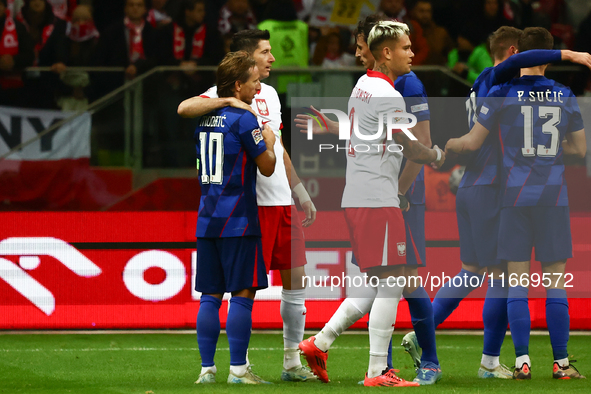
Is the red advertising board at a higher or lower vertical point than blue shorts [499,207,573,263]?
lower

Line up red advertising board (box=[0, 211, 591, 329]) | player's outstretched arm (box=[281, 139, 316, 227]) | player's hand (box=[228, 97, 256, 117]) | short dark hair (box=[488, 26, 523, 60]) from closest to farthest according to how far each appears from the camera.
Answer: player's hand (box=[228, 97, 256, 117]) < player's outstretched arm (box=[281, 139, 316, 227]) < short dark hair (box=[488, 26, 523, 60]) < red advertising board (box=[0, 211, 591, 329])

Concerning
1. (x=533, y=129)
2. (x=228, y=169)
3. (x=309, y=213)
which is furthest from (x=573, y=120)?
(x=228, y=169)

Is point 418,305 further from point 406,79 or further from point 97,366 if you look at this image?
point 97,366

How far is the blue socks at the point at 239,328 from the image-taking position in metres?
5.16

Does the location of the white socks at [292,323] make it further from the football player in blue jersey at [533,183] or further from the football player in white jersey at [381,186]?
the football player in blue jersey at [533,183]

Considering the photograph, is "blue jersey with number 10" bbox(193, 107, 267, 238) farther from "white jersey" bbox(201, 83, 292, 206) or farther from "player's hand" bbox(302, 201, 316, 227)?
"player's hand" bbox(302, 201, 316, 227)

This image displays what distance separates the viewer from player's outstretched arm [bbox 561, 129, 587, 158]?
5.71 meters

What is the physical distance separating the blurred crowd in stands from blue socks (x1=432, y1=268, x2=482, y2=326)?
13.2ft

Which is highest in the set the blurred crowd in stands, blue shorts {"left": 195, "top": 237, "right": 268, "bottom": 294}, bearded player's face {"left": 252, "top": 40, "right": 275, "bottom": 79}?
the blurred crowd in stands

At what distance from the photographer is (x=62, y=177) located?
879cm

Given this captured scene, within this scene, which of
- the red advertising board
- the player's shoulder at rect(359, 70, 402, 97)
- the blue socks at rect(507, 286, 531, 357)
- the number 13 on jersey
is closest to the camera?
the player's shoulder at rect(359, 70, 402, 97)

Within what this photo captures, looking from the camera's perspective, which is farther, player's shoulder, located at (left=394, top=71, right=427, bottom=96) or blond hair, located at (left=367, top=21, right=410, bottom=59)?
player's shoulder, located at (left=394, top=71, right=427, bottom=96)

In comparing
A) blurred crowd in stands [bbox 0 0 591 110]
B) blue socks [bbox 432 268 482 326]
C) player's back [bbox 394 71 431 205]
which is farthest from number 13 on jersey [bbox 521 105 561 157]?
blurred crowd in stands [bbox 0 0 591 110]

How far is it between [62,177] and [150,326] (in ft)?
5.55
